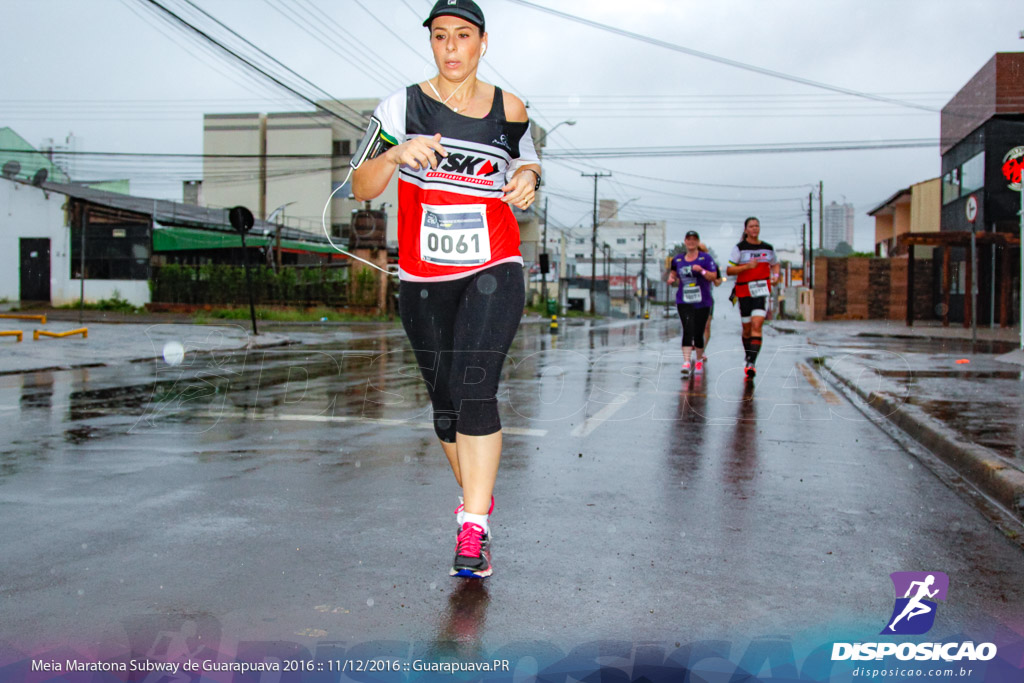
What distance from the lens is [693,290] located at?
11.2 meters

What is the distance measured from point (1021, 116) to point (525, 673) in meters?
32.9

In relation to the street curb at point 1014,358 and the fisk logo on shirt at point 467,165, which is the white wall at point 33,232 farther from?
the fisk logo on shirt at point 467,165

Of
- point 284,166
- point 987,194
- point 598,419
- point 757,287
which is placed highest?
point 284,166

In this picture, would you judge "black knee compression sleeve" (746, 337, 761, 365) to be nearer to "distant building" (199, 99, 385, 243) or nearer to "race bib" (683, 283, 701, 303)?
"race bib" (683, 283, 701, 303)

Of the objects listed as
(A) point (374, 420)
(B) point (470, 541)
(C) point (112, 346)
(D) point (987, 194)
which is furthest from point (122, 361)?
(D) point (987, 194)

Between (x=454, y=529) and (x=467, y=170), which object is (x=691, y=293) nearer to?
(x=454, y=529)

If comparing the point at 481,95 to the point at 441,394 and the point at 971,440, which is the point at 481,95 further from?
the point at 971,440

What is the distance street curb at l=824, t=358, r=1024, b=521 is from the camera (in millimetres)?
4449

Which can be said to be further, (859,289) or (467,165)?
(859,289)

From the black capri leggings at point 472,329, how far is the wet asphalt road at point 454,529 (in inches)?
23.5

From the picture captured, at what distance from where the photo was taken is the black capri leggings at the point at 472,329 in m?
3.43

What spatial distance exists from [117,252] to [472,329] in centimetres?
3669

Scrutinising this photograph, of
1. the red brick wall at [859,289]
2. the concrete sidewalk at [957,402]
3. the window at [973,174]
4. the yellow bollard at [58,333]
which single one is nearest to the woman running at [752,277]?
the concrete sidewalk at [957,402]

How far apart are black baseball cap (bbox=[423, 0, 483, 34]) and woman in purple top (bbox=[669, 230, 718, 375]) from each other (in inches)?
318
